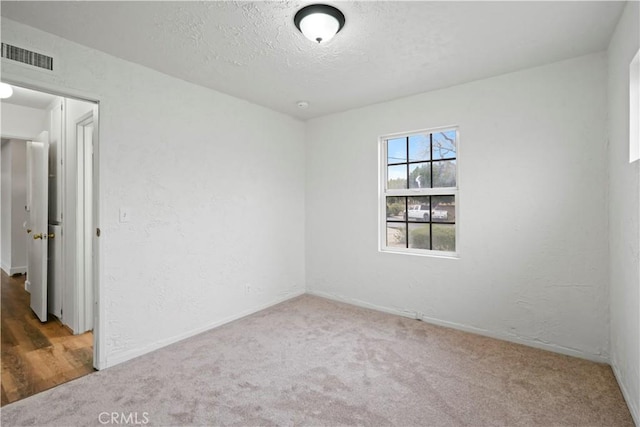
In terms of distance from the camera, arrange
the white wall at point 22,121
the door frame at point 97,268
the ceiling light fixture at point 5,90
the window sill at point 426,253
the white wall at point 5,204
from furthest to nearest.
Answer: the white wall at point 5,204
the white wall at point 22,121
the window sill at point 426,253
the ceiling light fixture at point 5,90
the door frame at point 97,268

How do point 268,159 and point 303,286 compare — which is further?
point 303,286

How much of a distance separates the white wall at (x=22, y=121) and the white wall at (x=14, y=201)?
7.04 feet

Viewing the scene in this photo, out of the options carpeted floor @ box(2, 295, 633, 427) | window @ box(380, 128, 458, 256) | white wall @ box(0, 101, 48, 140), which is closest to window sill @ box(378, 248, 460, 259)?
window @ box(380, 128, 458, 256)

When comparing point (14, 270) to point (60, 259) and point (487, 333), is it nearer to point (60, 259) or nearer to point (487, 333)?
point (60, 259)

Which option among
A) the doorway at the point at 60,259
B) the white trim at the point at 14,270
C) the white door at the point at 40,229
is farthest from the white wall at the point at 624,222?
the white trim at the point at 14,270

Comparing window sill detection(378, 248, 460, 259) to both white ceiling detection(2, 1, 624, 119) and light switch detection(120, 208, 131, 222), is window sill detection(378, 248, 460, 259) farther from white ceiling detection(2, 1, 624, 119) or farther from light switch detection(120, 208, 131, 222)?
light switch detection(120, 208, 131, 222)

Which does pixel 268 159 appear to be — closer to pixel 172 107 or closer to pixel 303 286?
pixel 172 107

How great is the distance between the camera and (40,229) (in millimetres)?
3383

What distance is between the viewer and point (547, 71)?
264cm

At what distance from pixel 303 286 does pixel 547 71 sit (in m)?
3.65

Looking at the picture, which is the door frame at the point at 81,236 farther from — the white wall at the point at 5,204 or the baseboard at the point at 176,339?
the white wall at the point at 5,204

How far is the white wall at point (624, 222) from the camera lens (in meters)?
1.77

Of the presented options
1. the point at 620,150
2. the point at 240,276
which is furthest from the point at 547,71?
the point at 240,276

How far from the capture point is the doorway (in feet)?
8.00
